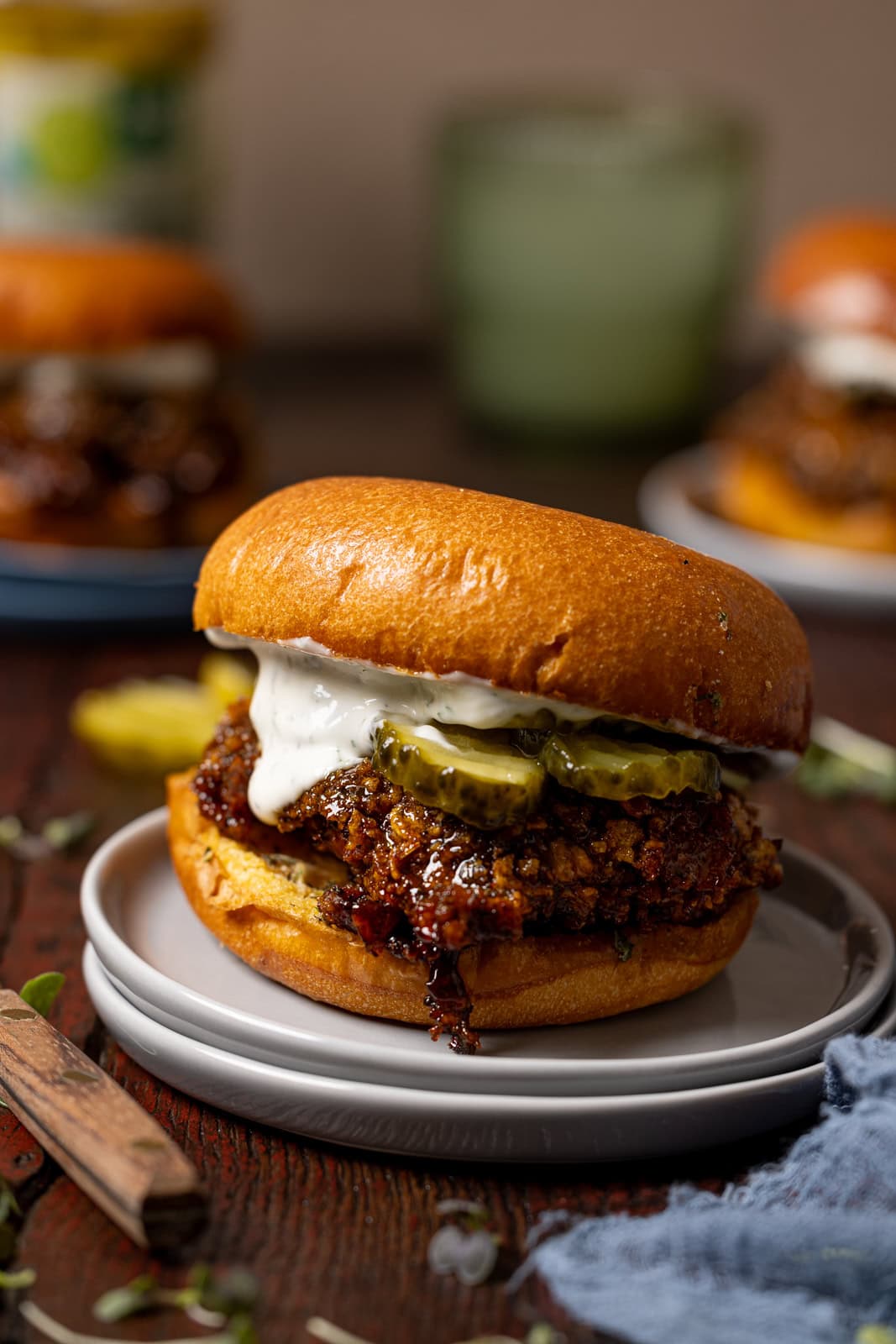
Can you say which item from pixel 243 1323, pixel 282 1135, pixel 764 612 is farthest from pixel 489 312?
pixel 243 1323

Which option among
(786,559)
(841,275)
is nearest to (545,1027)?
(786,559)

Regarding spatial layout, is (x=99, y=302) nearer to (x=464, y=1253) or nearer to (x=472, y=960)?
(x=472, y=960)

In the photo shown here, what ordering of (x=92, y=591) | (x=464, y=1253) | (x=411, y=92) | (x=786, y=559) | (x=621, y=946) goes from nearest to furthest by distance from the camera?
(x=464, y=1253) < (x=621, y=946) < (x=92, y=591) < (x=786, y=559) < (x=411, y=92)

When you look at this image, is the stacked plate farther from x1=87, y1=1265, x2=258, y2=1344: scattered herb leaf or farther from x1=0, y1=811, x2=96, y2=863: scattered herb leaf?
x1=0, y1=811, x2=96, y2=863: scattered herb leaf

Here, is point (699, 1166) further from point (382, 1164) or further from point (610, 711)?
point (610, 711)

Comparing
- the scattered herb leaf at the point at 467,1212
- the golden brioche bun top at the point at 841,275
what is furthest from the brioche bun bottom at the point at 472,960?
the golden brioche bun top at the point at 841,275

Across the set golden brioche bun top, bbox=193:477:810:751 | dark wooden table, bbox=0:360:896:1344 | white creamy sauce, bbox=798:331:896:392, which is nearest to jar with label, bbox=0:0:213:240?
white creamy sauce, bbox=798:331:896:392

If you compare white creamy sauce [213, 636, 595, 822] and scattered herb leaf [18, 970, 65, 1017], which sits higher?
white creamy sauce [213, 636, 595, 822]
